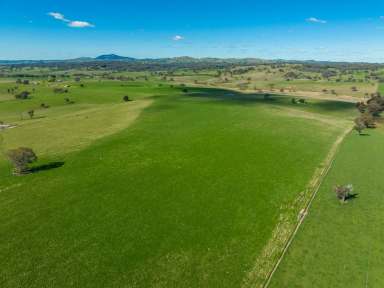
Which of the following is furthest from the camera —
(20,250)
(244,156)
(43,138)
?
(43,138)

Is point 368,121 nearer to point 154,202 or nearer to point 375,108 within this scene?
point 375,108

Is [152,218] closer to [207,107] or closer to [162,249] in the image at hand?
[162,249]

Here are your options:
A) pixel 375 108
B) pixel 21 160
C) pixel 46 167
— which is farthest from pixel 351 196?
pixel 375 108

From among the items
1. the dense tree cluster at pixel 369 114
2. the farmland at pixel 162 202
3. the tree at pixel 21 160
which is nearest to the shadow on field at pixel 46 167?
the farmland at pixel 162 202

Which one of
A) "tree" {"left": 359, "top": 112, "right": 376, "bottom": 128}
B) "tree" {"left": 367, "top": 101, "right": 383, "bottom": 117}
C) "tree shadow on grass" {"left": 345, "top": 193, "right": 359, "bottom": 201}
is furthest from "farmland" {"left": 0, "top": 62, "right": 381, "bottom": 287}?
"tree" {"left": 367, "top": 101, "right": 383, "bottom": 117}

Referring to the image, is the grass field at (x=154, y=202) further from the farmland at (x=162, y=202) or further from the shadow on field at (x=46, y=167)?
the shadow on field at (x=46, y=167)

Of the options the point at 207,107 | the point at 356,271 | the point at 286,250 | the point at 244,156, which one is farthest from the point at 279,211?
the point at 207,107
